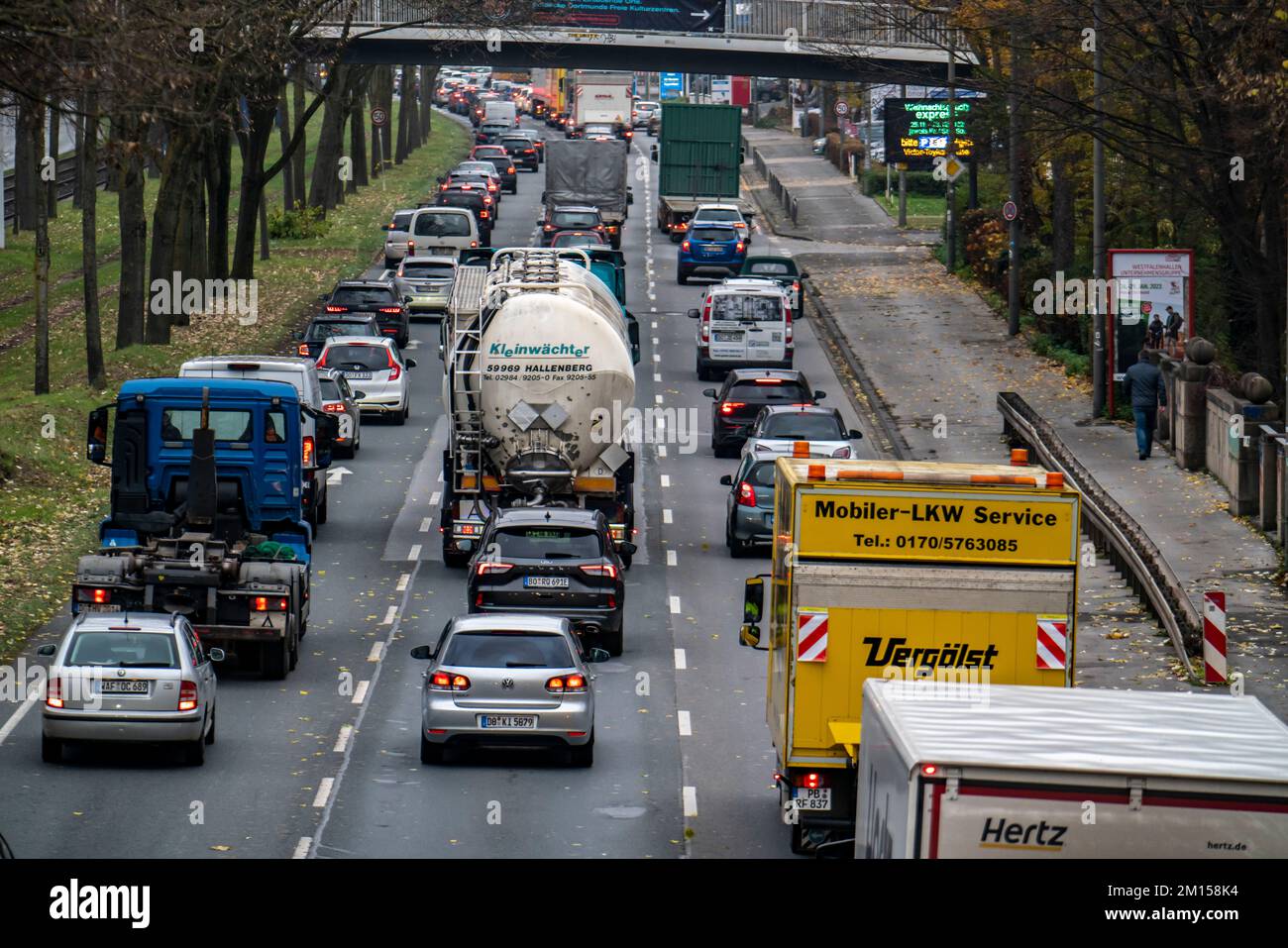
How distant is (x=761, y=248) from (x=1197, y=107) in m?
32.5

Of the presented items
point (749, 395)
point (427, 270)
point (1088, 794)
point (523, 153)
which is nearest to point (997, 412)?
point (749, 395)

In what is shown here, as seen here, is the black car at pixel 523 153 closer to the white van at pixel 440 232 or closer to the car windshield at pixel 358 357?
the white van at pixel 440 232

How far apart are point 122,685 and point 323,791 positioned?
204 cm

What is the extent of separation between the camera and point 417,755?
2045 cm

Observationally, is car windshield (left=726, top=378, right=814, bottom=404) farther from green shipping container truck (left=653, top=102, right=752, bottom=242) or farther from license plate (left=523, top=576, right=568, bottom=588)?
green shipping container truck (left=653, top=102, right=752, bottom=242)

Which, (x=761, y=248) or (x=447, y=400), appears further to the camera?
(x=761, y=248)

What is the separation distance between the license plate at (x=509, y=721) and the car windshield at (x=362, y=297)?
2896 centimetres

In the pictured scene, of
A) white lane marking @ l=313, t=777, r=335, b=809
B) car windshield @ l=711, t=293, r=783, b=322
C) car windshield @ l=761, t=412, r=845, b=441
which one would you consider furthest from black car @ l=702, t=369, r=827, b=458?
white lane marking @ l=313, t=777, r=335, b=809

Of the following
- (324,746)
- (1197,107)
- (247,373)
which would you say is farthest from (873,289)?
(324,746)

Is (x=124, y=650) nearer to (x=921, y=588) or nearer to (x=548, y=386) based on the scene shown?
(x=921, y=588)

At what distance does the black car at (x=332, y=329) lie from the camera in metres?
42.6

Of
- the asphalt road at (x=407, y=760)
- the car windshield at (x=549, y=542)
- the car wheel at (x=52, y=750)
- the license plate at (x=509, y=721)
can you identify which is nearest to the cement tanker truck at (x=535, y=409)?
the asphalt road at (x=407, y=760)

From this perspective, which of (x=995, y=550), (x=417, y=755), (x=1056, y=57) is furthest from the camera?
(x=1056, y=57)
